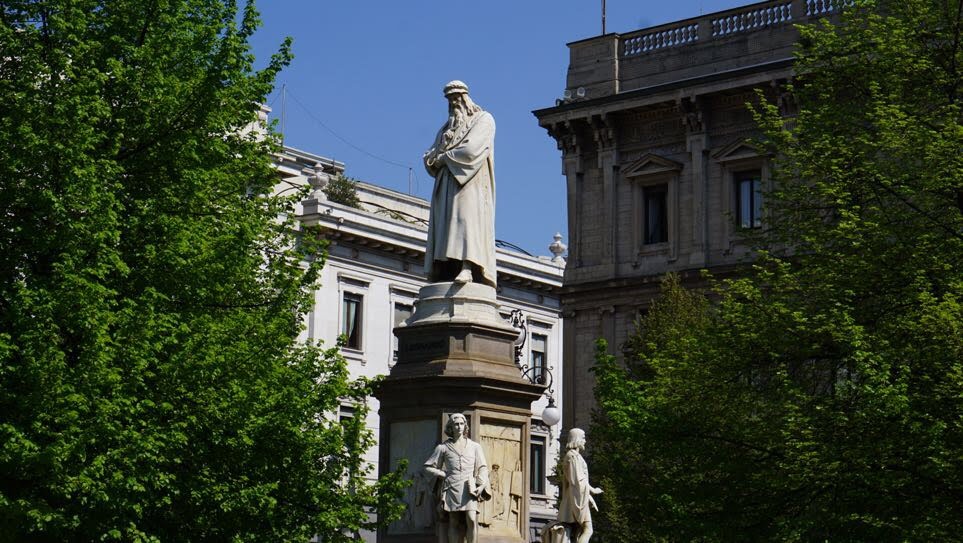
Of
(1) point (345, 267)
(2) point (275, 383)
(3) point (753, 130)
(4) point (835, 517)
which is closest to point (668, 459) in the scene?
(4) point (835, 517)

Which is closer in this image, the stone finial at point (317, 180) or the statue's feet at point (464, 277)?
the statue's feet at point (464, 277)

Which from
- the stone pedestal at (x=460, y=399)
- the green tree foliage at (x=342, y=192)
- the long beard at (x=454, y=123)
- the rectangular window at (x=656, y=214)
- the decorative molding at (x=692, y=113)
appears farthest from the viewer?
the green tree foliage at (x=342, y=192)

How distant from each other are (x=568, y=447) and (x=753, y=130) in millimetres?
30936

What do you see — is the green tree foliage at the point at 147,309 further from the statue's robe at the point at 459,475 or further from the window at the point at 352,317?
the window at the point at 352,317

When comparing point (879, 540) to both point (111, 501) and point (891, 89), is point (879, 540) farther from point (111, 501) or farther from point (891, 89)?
point (111, 501)

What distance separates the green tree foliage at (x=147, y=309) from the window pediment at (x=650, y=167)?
1057 inches

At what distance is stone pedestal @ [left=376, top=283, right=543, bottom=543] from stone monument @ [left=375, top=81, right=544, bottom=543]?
12 mm

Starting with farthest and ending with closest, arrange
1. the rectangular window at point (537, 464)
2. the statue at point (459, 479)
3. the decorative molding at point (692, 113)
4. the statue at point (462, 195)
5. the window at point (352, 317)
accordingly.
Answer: the rectangular window at point (537, 464), the window at point (352, 317), the decorative molding at point (692, 113), the statue at point (462, 195), the statue at point (459, 479)

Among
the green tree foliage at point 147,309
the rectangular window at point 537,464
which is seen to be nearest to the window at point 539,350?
the rectangular window at point 537,464

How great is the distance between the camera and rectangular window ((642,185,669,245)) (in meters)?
51.8

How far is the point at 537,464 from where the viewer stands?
67688 millimetres

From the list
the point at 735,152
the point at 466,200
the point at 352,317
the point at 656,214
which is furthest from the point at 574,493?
the point at 352,317

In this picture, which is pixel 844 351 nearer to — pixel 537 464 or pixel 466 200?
pixel 466 200

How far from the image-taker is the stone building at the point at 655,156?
50.2 m
